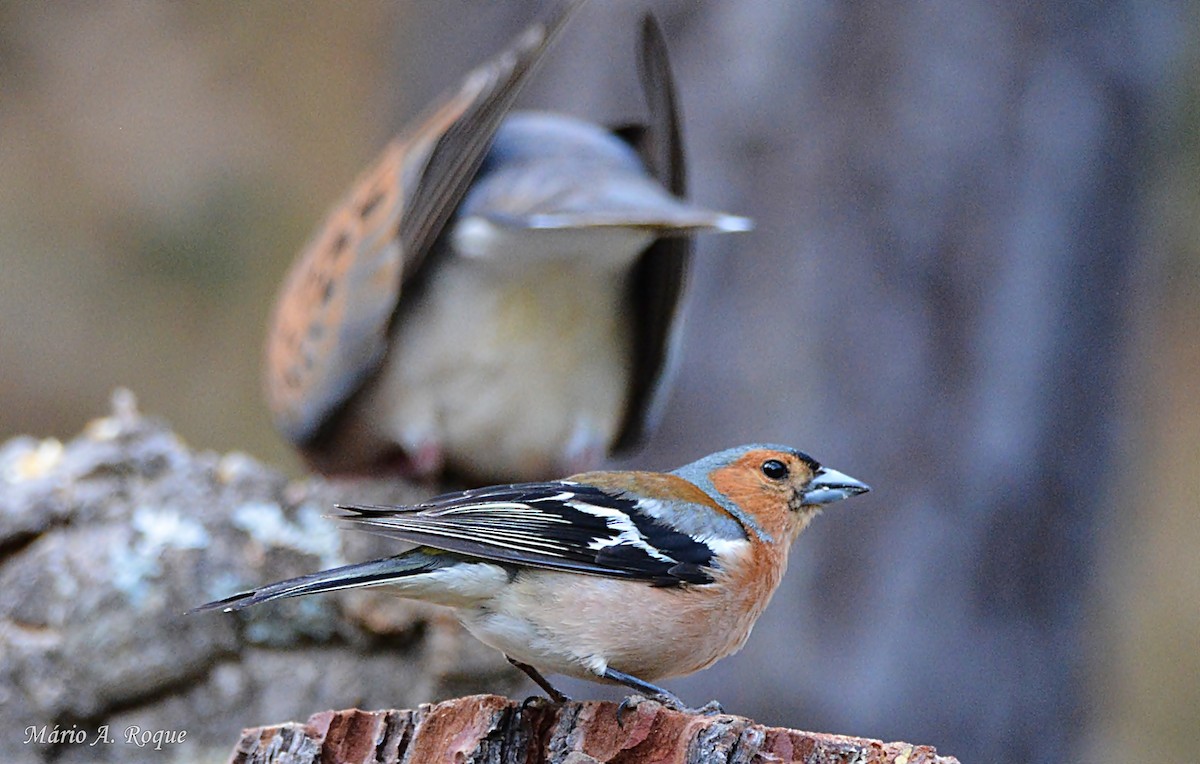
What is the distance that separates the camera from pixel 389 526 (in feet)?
8.02

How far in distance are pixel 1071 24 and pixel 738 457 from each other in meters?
3.44

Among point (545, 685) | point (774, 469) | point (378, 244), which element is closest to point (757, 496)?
point (774, 469)

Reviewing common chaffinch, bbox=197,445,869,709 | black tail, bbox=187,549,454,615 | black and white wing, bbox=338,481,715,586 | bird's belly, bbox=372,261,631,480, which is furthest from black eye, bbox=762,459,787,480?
bird's belly, bbox=372,261,631,480

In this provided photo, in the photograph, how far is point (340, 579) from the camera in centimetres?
241

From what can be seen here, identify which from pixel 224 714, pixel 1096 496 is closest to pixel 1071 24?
pixel 1096 496

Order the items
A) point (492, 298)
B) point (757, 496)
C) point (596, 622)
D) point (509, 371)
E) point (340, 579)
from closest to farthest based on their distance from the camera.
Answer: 1. point (340, 579)
2. point (596, 622)
3. point (757, 496)
4. point (492, 298)
5. point (509, 371)

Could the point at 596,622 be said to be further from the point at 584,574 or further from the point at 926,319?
the point at 926,319

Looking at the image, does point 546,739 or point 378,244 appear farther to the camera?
point 378,244

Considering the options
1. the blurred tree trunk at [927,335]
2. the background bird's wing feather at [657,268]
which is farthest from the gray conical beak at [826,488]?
the blurred tree trunk at [927,335]

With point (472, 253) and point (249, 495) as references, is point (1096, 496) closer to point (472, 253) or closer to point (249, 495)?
point (472, 253)

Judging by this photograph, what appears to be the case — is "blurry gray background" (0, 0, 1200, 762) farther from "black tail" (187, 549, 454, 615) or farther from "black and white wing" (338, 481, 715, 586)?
"black tail" (187, 549, 454, 615)

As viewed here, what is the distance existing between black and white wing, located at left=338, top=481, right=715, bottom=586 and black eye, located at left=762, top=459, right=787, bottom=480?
317 mm

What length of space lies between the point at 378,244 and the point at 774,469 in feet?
6.75

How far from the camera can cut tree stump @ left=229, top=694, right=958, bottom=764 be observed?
2.30 meters
